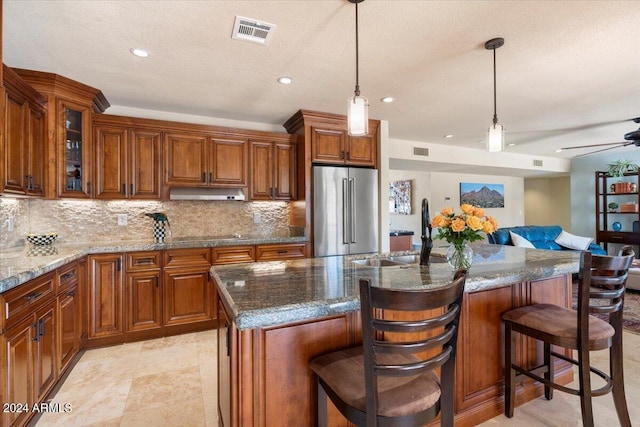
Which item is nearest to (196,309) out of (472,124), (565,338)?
(565,338)

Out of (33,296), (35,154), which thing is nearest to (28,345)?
(33,296)

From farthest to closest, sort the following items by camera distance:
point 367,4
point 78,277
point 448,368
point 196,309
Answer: point 196,309 < point 78,277 < point 367,4 < point 448,368

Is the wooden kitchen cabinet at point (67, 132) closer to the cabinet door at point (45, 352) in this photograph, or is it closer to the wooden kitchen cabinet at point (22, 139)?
the wooden kitchen cabinet at point (22, 139)

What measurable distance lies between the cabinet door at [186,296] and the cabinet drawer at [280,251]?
611 millimetres

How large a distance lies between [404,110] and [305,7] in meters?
2.30

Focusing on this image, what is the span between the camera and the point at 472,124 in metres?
4.55

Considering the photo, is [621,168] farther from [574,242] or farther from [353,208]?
[353,208]

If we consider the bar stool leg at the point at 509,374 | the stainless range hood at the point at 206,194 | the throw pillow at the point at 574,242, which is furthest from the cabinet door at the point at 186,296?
the throw pillow at the point at 574,242

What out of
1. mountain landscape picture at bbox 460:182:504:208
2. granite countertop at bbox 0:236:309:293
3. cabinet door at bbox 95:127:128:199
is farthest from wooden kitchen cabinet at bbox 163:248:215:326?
mountain landscape picture at bbox 460:182:504:208

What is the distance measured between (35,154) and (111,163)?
2.27 ft

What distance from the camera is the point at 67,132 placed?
9.93 feet

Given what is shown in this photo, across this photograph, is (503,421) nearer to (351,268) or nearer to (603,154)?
(351,268)

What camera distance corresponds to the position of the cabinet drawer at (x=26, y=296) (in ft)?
5.29

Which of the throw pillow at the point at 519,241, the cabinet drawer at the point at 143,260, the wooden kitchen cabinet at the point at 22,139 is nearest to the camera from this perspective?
the wooden kitchen cabinet at the point at 22,139
